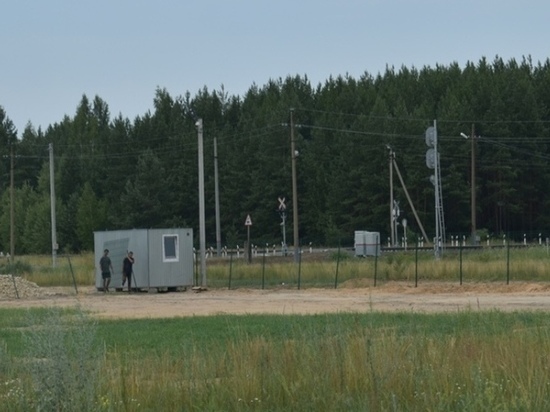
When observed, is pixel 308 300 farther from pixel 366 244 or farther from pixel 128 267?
pixel 366 244

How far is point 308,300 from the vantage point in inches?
1567

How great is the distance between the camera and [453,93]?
115 meters

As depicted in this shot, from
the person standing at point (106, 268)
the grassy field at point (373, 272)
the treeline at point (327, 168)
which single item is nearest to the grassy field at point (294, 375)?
the grassy field at point (373, 272)

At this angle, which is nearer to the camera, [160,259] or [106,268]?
[106,268]

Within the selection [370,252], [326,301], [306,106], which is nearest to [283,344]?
[326,301]

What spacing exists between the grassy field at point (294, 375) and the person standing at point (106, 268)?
3344cm

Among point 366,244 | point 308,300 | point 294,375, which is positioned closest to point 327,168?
point 366,244

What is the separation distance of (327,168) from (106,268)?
6107 centimetres

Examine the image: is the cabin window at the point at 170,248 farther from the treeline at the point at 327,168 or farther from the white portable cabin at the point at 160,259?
the treeline at the point at 327,168

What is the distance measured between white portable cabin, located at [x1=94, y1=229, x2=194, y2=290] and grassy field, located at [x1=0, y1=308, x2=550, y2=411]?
1325 inches

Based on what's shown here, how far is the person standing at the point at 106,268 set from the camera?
164 feet

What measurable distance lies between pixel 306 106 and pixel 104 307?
308 ft

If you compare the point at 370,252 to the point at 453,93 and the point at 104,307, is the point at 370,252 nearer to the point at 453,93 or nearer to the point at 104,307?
the point at 104,307

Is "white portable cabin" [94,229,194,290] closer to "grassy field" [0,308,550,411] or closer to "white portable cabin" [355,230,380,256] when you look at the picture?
"white portable cabin" [355,230,380,256]
